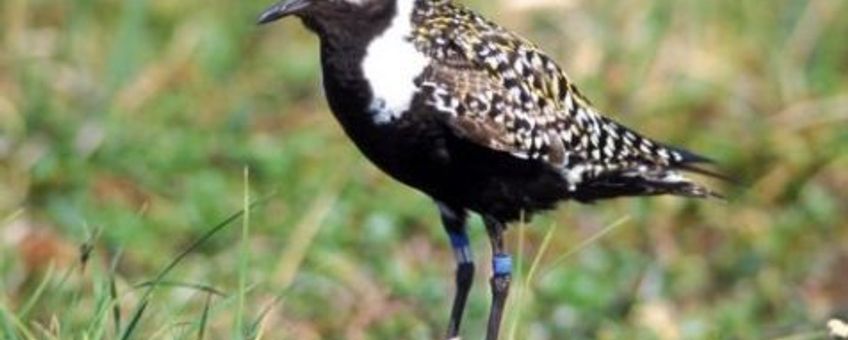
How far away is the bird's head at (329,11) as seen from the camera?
5551 millimetres

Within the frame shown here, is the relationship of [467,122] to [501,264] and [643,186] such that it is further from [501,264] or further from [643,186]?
[643,186]

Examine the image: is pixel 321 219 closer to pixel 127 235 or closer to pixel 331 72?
pixel 127 235

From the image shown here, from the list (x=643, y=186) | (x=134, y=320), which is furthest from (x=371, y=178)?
(x=134, y=320)

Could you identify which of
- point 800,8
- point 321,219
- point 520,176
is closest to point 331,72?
point 520,176

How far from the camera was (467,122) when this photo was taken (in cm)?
575

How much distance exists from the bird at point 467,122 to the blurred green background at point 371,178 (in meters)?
0.58

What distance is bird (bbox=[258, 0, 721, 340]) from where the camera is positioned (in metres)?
5.59

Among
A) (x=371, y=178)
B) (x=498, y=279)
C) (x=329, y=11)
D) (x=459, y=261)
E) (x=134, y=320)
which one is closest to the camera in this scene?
(x=134, y=320)

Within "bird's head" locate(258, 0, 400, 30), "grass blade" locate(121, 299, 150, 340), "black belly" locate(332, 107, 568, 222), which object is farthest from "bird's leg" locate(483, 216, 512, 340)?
"grass blade" locate(121, 299, 150, 340)

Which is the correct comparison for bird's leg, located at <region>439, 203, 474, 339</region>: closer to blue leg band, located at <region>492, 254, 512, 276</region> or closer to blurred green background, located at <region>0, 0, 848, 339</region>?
blue leg band, located at <region>492, 254, 512, 276</region>

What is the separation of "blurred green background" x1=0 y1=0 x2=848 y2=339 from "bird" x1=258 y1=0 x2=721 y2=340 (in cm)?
58

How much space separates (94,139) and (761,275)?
2.22m

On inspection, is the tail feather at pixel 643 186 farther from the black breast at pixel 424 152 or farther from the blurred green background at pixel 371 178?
the blurred green background at pixel 371 178

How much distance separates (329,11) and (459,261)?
33.8 inches
